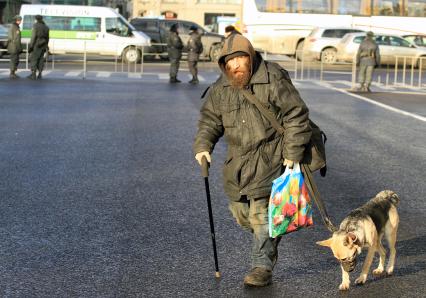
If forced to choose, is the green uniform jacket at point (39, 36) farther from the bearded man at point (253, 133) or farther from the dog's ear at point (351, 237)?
the dog's ear at point (351, 237)

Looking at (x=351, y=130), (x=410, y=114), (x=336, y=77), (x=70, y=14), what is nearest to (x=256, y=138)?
(x=351, y=130)

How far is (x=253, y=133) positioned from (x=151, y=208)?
2.85 m

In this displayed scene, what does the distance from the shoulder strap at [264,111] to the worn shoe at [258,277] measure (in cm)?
85

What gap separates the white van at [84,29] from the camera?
37.2m

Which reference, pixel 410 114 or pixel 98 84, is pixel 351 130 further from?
pixel 98 84

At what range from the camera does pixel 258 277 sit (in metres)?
5.61

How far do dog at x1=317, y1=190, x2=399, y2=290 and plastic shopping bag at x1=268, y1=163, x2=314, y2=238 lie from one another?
239 mm

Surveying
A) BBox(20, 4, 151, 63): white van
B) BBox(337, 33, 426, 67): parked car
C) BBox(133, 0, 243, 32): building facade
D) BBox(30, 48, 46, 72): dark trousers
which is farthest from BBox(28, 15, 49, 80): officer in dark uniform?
BBox(133, 0, 243, 32): building facade

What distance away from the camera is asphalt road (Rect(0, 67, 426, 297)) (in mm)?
5781

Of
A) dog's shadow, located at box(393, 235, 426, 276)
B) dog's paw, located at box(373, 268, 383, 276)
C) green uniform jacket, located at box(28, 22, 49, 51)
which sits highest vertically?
green uniform jacket, located at box(28, 22, 49, 51)

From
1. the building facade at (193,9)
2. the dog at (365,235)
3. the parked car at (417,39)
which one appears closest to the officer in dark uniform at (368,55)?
the parked car at (417,39)

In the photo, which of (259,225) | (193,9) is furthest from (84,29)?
(193,9)

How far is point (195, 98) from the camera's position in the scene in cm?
2122

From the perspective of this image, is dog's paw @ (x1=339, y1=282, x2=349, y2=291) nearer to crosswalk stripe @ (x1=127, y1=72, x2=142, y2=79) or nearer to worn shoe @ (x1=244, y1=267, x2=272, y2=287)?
worn shoe @ (x1=244, y1=267, x2=272, y2=287)
